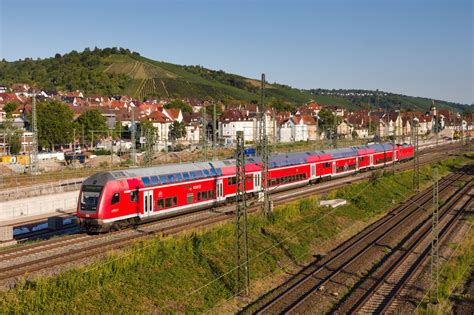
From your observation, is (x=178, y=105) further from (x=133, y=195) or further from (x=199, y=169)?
(x=133, y=195)

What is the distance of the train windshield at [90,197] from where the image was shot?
29828mm

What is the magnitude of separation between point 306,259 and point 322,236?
4.89m

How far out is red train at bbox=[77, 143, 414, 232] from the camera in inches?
1184

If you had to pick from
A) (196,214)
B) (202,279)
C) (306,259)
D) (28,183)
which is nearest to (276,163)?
(196,214)

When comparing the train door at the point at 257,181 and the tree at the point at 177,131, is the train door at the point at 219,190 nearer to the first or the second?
the train door at the point at 257,181

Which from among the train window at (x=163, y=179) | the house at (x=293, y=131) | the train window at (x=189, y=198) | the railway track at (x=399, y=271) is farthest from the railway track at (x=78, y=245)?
the house at (x=293, y=131)

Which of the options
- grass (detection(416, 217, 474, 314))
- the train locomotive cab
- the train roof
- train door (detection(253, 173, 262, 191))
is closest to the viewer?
grass (detection(416, 217, 474, 314))

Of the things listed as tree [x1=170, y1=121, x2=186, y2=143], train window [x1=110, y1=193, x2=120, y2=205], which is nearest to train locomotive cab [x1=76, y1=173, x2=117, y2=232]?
train window [x1=110, y1=193, x2=120, y2=205]

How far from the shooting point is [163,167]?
1401 inches

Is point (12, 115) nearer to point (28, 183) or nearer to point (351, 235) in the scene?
point (28, 183)

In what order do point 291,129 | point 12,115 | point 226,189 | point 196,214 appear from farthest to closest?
1. point 291,129
2. point 12,115
3. point 226,189
4. point 196,214

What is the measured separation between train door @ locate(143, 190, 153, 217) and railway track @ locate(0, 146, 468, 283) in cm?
101

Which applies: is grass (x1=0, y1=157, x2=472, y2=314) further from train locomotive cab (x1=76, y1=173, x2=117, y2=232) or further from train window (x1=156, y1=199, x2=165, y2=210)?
train window (x1=156, y1=199, x2=165, y2=210)

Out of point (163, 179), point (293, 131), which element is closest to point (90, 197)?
point (163, 179)
